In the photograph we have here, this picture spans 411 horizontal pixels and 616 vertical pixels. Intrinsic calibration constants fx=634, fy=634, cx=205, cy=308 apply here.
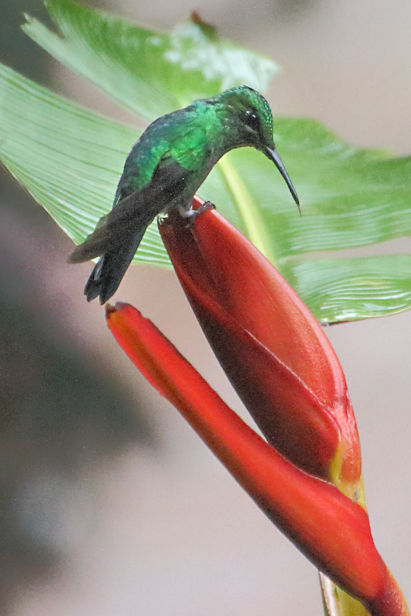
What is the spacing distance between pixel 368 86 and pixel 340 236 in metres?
0.21

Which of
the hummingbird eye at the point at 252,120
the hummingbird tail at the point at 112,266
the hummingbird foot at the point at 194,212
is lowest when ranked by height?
the hummingbird tail at the point at 112,266

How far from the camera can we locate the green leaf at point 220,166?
663 millimetres

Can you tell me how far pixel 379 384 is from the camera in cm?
67

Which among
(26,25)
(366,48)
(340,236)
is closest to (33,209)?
(26,25)

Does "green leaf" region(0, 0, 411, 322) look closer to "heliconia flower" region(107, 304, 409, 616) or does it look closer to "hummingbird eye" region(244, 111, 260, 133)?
"hummingbird eye" region(244, 111, 260, 133)

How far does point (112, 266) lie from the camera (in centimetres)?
55

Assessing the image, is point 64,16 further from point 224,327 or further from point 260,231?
point 224,327

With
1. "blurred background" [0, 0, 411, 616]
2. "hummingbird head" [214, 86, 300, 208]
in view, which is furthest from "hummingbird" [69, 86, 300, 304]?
"blurred background" [0, 0, 411, 616]

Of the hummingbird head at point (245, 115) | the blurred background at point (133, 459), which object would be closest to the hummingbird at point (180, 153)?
the hummingbird head at point (245, 115)

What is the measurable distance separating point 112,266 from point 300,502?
10.2 inches

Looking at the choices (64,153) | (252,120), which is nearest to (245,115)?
(252,120)

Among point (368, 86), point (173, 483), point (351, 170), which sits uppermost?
point (368, 86)

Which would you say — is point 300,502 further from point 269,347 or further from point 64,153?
point 64,153

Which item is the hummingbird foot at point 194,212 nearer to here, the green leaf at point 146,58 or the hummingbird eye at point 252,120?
the hummingbird eye at point 252,120
